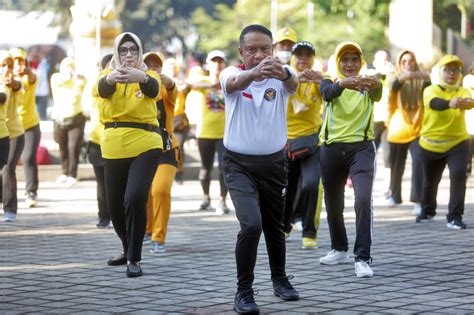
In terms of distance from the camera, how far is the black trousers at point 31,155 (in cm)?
1616

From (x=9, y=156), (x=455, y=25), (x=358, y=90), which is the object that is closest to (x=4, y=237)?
(x=9, y=156)

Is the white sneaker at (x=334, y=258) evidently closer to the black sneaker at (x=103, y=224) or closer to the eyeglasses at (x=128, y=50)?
the eyeglasses at (x=128, y=50)

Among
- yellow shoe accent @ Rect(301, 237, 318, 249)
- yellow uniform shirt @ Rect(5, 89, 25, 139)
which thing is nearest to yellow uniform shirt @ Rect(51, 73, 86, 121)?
yellow uniform shirt @ Rect(5, 89, 25, 139)

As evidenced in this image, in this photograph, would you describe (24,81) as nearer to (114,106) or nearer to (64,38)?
(114,106)

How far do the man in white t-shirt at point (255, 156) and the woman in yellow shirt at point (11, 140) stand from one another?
19.9 ft

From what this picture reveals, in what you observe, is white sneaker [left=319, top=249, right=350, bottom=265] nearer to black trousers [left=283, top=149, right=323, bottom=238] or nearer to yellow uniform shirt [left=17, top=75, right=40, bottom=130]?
black trousers [left=283, top=149, right=323, bottom=238]

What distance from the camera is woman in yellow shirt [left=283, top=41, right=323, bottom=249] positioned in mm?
12125

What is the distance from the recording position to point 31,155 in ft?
53.9

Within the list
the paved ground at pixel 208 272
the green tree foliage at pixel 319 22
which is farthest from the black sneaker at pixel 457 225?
the green tree foliage at pixel 319 22

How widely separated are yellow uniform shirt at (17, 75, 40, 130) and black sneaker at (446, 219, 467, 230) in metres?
5.35

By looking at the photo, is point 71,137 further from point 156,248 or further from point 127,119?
point 127,119

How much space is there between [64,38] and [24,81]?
63.2 m

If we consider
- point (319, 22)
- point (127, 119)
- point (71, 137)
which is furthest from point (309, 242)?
point (319, 22)

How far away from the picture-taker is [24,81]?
15844mm
